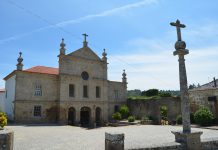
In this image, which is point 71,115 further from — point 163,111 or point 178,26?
Result: point 178,26

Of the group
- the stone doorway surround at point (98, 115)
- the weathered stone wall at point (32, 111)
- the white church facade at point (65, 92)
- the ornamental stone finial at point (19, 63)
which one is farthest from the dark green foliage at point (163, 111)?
the ornamental stone finial at point (19, 63)

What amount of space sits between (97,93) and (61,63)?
8189 mm

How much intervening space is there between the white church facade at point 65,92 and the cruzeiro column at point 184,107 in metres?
22.6

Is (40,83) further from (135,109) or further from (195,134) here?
(195,134)

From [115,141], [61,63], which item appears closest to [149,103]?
[61,63]

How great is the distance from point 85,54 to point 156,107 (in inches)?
538

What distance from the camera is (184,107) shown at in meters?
→ 9.84

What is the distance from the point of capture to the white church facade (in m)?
27.7

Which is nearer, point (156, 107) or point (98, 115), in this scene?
point (156, 107)

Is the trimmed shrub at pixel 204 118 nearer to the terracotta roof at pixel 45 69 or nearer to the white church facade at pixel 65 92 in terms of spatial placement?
the white church facade at pixel 65 92

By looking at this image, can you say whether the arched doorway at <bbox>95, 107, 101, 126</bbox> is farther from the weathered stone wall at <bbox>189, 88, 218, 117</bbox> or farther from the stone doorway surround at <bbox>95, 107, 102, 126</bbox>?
the weathered stone wall at <bbox>189, 88, 218, 117</bbox>

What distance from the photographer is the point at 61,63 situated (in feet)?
102

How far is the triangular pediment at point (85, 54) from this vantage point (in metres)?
33.1

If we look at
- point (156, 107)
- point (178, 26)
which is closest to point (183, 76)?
point (178, 26)
